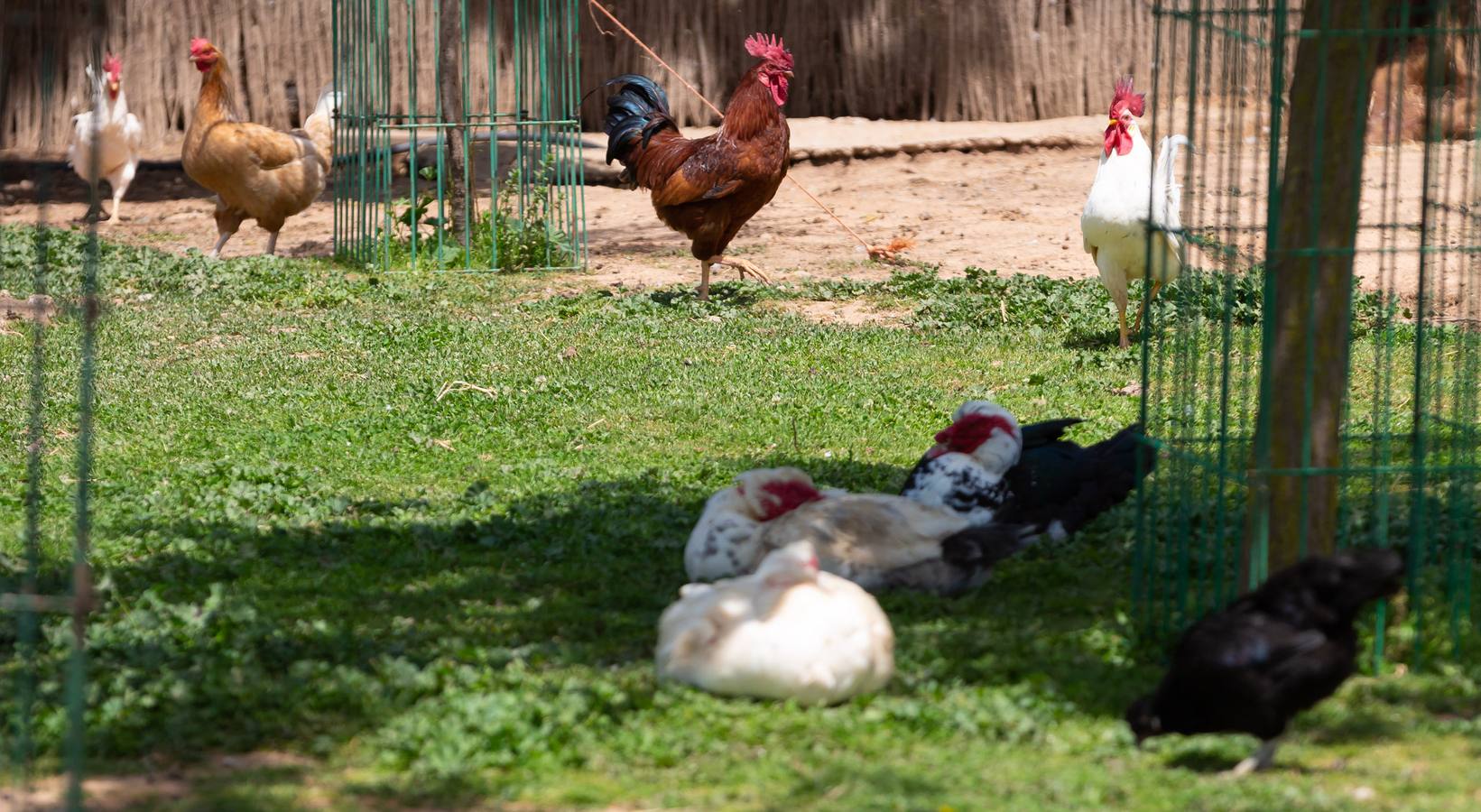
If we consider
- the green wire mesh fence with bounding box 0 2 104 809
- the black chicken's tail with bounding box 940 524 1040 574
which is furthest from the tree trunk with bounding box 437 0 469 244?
the black chicken's tail with bounding box 940 524 1040 574

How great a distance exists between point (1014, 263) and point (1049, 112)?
232 inches

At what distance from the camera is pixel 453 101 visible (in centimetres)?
1292

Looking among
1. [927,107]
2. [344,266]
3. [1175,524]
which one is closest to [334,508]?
[1175,524]

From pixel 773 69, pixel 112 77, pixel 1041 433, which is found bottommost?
pixel 1041 433

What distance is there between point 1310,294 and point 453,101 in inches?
383

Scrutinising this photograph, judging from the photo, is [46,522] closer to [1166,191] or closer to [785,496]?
[785,496]

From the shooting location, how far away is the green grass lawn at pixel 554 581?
387 centimetres

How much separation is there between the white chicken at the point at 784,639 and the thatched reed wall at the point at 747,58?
1437 centimetres

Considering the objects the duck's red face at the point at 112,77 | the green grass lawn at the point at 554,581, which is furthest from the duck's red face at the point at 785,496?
the duck's red face at the point at 112,77

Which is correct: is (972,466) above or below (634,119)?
below

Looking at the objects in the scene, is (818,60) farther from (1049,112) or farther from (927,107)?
(1049,112)

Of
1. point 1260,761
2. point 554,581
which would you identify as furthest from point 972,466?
point 1260,761

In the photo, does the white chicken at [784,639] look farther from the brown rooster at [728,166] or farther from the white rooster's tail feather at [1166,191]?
the brown rooster at [728,166]

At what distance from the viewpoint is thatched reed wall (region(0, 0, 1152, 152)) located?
700 inches
